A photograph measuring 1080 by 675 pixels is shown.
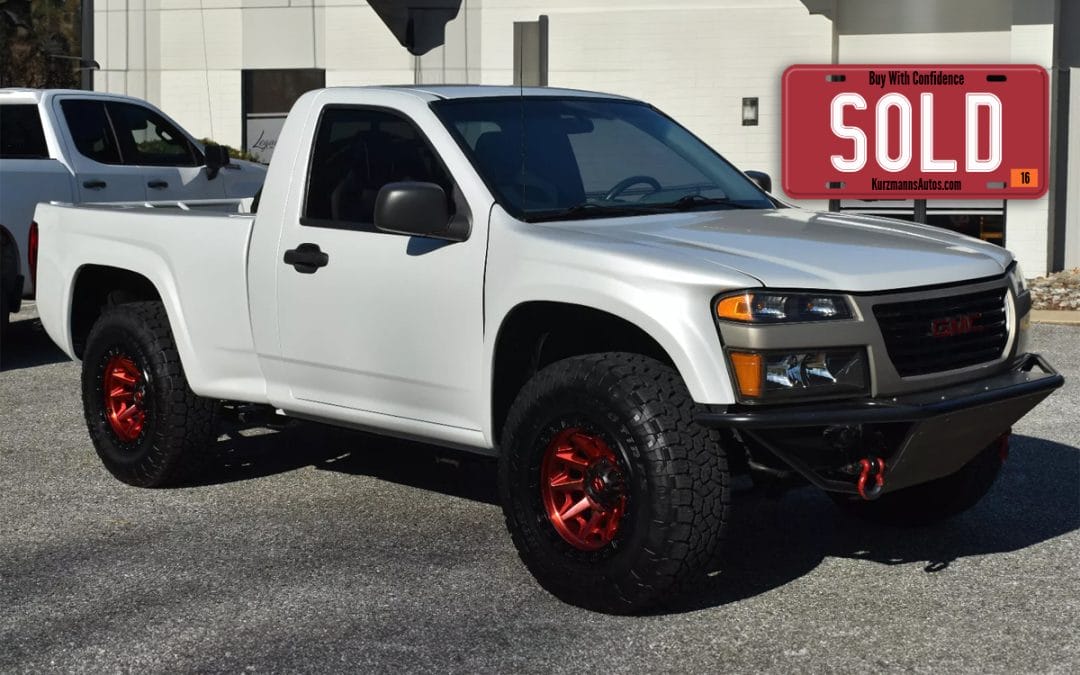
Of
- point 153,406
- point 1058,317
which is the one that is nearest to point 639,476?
point 153,406

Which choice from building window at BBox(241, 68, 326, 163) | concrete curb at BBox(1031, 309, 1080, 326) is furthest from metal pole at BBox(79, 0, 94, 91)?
concrete curb at BBox(1031, 309, 1080, 326)

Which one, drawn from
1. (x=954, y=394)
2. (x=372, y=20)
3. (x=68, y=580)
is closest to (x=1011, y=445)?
(x=954, y=394)

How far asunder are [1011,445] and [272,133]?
16499mm

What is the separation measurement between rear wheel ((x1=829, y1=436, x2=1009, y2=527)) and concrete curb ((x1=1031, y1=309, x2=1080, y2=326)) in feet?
25.7

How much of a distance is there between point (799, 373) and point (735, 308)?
295 millimetres

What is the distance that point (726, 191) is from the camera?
665 cm

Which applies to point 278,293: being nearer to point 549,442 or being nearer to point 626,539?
point 549,442

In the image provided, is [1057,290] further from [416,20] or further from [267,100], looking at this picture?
[267,100]

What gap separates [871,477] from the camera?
516 centimetres

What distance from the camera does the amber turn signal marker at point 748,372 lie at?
497 cm

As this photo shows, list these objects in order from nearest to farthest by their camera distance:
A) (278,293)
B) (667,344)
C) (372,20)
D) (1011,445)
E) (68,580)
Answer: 1. (667,344)
2. (68,580)
3. (278,293)
4. (1011,445)
5. (372,20)

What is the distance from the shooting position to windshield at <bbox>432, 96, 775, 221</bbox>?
6020 mm

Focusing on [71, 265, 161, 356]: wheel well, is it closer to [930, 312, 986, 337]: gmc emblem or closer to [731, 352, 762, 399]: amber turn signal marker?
[731, 352, 762, 399]: amber turn signal marker

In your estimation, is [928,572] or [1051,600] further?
[928,572]
